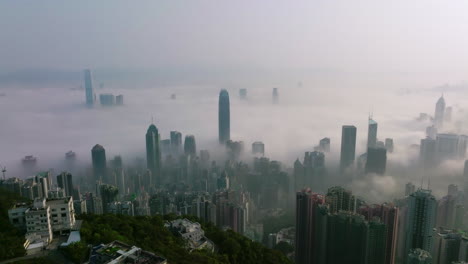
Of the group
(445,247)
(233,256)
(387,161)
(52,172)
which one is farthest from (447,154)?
(52,172)

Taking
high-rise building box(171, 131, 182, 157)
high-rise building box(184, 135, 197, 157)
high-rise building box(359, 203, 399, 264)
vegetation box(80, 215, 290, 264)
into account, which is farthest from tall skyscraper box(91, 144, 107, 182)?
high-rise building box(359, 203, 399, 264)

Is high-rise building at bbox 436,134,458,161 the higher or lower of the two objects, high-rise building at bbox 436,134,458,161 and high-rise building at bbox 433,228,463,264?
the higher

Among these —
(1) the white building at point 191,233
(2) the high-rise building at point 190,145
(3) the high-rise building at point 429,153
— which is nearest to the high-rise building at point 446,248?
(1) the white building at point 191,233

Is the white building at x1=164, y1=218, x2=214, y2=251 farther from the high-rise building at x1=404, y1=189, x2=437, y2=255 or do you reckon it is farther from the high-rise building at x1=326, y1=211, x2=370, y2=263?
the high-rise building at x1=404, y1=189, x2=437, y2=255

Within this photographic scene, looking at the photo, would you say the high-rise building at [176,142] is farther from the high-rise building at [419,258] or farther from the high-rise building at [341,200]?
the high-rise building at [419,258]

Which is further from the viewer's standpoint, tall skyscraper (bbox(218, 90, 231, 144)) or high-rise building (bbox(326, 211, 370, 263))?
tall skyscraper (bbox(218, 90, 231, 144))

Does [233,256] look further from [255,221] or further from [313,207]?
[255,221]

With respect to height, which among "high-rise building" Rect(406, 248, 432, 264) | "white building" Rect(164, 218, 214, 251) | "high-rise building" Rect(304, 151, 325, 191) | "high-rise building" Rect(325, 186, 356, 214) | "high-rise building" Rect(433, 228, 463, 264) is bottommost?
"high-rise building" Rect(304, 151, 325, 191)

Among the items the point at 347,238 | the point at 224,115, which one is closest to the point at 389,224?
the point at 347,238
